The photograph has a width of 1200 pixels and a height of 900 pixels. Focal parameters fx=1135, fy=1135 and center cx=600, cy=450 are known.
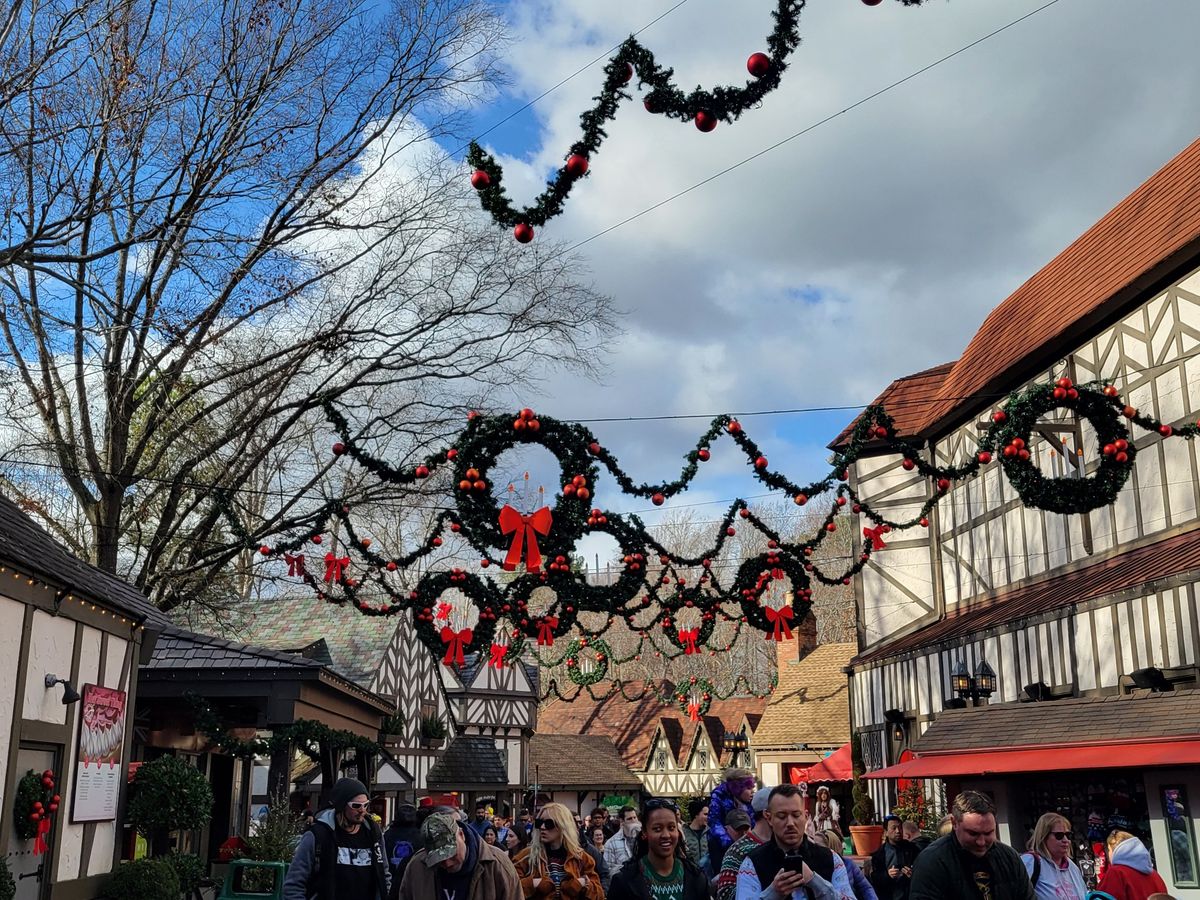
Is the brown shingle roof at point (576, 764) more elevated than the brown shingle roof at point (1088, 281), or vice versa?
the brown shingle roof at point (1088, 281)

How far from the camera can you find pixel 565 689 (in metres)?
62.7

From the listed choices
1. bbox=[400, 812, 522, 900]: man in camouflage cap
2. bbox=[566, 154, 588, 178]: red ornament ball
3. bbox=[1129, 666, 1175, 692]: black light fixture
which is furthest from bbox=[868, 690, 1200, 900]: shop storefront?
bbox=[566, 154, 588, 178]: red ornament ball

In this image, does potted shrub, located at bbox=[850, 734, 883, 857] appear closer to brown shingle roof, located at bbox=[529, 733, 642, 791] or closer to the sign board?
the sign board

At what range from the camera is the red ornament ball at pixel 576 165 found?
6375 mm

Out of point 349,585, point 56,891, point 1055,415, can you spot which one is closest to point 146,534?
point 349,585

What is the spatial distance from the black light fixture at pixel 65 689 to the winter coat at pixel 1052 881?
344 inches

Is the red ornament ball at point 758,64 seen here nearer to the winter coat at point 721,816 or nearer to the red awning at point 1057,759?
the winter coat at point 721,816

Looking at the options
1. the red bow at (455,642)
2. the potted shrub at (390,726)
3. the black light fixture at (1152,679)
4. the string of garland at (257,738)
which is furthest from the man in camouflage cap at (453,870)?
the potted shrub at (390,726)

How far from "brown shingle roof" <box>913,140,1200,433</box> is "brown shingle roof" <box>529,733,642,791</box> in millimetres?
26957

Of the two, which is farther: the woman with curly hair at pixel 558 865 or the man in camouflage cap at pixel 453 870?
the woman with curly hair at pixel 558 865

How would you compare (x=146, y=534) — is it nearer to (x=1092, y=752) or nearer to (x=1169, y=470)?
(x=1092, y=752)

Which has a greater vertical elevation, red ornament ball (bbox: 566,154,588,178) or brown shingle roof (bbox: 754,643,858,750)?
red ornament ball (bbox: 566,154,588,178)

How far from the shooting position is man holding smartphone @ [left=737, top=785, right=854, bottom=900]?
4375 millimetres

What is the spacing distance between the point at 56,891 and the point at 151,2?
9.69 meters
